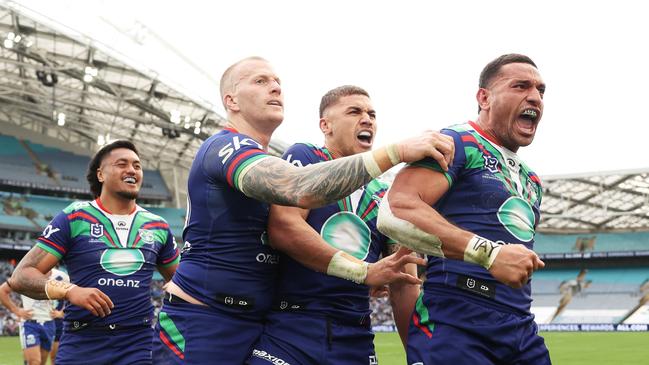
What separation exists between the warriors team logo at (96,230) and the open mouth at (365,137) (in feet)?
7.19

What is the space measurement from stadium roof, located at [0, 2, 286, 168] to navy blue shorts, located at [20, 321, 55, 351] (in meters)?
17.4

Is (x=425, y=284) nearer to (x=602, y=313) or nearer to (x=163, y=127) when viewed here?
(x=163, y=127)

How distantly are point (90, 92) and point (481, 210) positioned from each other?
33.4 meters

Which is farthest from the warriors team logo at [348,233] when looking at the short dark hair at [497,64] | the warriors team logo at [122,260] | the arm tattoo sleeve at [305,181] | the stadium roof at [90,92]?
the stadium roof at [90,92]

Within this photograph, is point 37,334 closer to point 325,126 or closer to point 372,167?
point 325,126

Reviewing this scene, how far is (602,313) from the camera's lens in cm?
4181

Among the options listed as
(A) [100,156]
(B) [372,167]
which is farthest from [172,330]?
(A) [100,156]

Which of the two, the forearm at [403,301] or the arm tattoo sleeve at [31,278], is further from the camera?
the arm tattoo sleeve at [31,278]

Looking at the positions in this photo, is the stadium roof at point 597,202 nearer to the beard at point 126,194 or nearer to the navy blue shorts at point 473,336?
the beard at point 126,194

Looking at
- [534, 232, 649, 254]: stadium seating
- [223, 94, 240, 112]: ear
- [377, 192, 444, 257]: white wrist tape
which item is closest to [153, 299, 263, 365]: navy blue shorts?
[377, 192, 444, 257]: white wrist tape

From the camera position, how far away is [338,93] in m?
4.76

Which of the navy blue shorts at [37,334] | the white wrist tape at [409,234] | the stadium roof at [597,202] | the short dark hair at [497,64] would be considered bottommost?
the navy blue shorts at [37,334]

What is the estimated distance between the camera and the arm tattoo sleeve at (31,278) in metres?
5.05

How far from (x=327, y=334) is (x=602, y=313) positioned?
1669 inches
